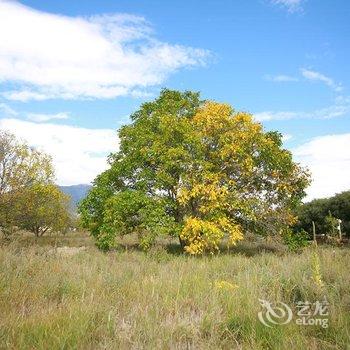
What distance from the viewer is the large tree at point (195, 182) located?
57.0 ft

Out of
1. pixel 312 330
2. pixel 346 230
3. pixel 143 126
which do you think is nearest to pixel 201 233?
pixel 143 126

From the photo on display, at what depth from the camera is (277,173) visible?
1911 centimetres

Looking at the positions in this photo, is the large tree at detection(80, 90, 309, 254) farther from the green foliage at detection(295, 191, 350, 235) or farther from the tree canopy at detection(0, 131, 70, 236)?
the green foliage at detection(295, 191, 350, 235)

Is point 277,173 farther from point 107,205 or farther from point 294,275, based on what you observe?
point 294,275

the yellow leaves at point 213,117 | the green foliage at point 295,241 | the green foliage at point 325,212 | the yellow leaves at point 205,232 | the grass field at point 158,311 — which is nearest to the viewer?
the grass field at point 158,311
